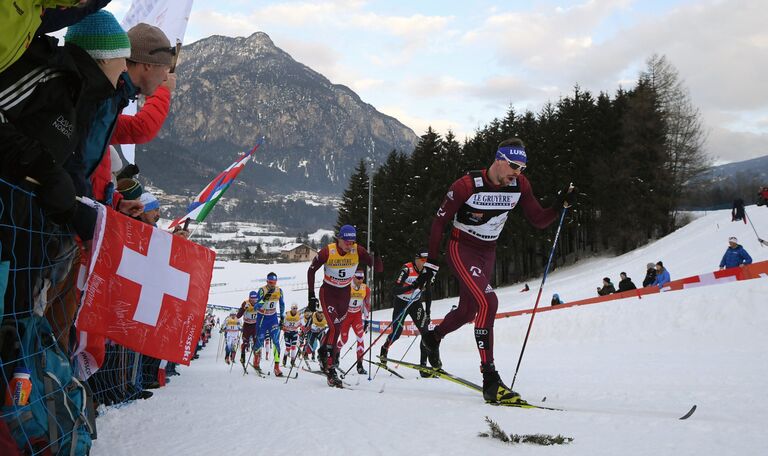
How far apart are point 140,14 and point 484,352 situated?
4970mm

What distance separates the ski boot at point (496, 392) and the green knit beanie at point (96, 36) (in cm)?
347

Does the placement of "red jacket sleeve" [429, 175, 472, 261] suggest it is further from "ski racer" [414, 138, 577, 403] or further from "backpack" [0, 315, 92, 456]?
"backpack" [0, 315, 92, 456]

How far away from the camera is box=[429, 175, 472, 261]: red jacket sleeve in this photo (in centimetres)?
514

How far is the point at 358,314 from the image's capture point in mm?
10570

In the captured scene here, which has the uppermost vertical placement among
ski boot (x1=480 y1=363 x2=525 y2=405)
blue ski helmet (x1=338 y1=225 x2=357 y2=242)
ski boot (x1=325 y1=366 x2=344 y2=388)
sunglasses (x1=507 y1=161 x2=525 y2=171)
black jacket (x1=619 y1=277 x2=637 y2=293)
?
sunglasses (x1=507 y1=161 x2=525 y2=171)

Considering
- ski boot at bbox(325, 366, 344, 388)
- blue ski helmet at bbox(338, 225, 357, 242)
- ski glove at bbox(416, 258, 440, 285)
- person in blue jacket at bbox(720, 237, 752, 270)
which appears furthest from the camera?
person in blue jacket at bbox(720, 237, 752, 270)

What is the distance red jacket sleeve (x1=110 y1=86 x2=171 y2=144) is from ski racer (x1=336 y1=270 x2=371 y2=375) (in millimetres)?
5704

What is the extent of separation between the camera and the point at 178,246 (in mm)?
3199

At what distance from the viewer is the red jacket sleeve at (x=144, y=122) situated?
3695 millimetres

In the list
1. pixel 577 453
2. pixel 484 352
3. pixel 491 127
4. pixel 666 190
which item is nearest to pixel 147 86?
pixel 577 453

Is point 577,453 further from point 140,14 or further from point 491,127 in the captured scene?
point 491,127

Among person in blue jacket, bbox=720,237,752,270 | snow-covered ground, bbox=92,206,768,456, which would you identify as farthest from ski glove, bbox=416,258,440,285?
person in blue jacket, bbox=720,237,752,270

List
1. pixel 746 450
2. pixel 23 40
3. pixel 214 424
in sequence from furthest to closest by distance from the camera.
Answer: pixel 214 424 → pixel 746 450 → pixel 23 40

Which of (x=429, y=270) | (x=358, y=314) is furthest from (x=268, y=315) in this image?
(x=429, y=270)
